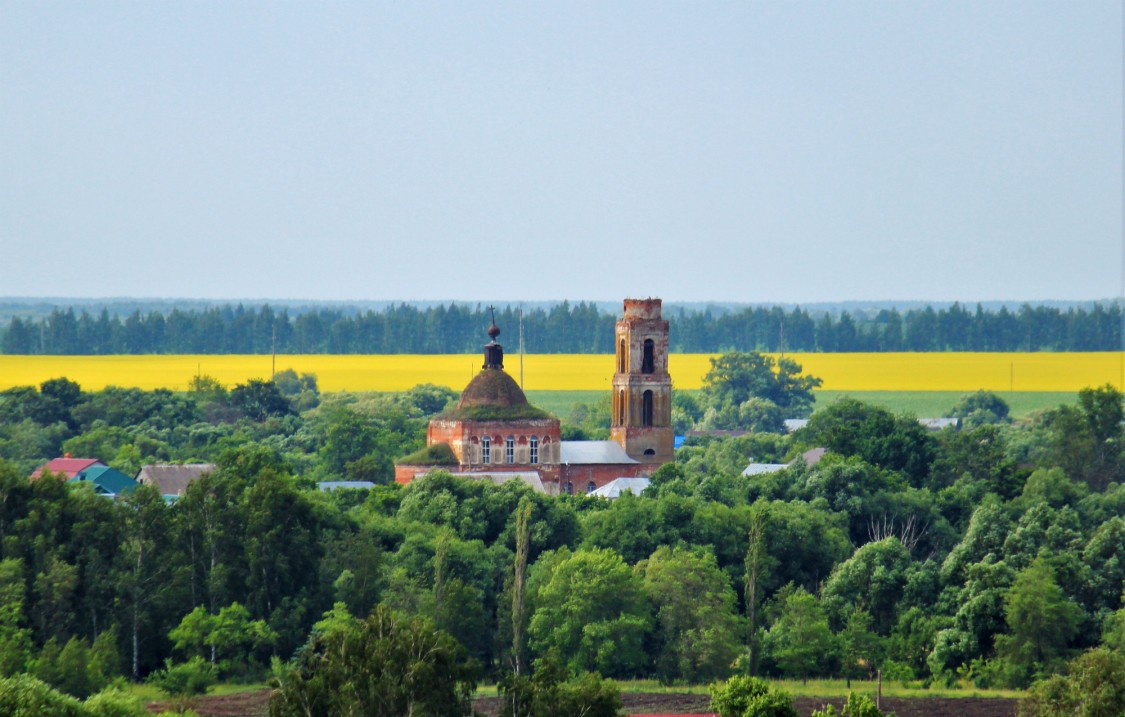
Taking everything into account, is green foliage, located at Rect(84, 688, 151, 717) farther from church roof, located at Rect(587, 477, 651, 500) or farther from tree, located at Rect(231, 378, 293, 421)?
tree, located at Rect(231, 378, 293, 421)

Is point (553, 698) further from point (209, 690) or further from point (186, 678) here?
point (186, 678)

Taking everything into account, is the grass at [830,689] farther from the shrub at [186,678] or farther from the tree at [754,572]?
the shrub at [186,678]

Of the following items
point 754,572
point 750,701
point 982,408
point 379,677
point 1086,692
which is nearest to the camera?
point 379,677

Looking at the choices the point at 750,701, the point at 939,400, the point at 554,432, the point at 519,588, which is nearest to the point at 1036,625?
the point at 519,588

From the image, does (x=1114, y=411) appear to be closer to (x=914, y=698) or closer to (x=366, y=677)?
(x=914, y=698)

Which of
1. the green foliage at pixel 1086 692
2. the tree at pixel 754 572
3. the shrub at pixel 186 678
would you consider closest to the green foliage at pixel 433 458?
the tree at pixel 754 572

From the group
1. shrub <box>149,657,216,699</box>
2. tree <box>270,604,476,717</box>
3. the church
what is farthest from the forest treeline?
tree <box>270,604,476,717</box>

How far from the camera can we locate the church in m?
89.8

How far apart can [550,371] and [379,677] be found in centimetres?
14326

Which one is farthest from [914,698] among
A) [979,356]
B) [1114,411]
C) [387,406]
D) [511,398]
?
[979,356]

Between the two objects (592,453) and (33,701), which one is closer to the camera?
(33,701)

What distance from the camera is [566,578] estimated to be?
62.5 m

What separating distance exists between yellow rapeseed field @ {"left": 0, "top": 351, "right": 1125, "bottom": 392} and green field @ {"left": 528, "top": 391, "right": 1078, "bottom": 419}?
0.85 metres

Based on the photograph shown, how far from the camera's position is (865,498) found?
77.6 metres
